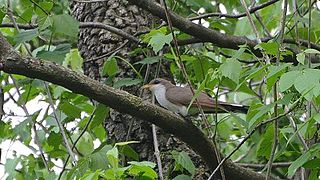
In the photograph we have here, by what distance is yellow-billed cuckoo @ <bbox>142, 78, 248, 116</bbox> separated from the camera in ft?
12.4

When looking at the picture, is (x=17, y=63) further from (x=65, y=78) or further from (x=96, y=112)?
(x=96, y=112)

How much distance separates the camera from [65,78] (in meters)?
2.64

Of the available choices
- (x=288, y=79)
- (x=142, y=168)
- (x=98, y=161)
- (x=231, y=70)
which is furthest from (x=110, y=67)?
(x=288, y=79)

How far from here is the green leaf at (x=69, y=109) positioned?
12.6 feet

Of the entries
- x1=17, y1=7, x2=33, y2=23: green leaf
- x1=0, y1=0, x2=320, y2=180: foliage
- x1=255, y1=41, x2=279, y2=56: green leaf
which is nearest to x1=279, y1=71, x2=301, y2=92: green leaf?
x1=0, y1=0, x2=320, y2=180: foliage

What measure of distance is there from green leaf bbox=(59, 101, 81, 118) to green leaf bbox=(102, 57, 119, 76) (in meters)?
0.36

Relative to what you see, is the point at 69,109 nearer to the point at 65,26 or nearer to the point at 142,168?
the point at 65,26

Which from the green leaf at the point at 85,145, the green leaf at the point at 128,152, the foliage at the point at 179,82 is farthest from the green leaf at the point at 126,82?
the green leaf at the point at 85,145

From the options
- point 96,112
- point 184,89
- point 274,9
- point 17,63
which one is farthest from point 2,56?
point 274,9

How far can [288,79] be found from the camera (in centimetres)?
231

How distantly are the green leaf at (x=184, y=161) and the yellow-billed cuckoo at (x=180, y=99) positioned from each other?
1.34ft

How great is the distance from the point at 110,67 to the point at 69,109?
445mm

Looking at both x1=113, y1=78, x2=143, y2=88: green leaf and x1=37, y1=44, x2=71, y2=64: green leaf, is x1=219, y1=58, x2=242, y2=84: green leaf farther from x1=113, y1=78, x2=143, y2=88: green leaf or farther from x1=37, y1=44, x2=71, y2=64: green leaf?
x1=113, y1=78, x2=143, y2=88: green leaf

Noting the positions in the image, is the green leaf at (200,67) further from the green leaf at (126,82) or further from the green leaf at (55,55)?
the green leaf at (55,55)
